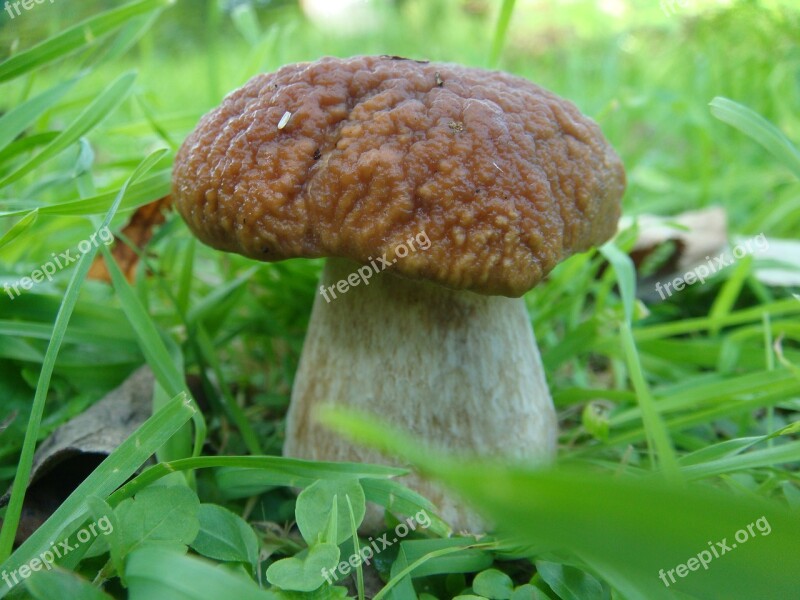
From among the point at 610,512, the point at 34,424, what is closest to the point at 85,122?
the point at 34,424

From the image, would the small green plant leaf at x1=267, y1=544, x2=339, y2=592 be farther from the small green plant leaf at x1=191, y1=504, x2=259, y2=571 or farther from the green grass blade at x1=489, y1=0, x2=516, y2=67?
the green grass blade at x1=489, y1=0, x2=516, y2=67

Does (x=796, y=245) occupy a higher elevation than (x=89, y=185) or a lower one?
lower

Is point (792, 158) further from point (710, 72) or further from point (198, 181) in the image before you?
point (710, 72)

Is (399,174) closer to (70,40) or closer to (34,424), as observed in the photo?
(34,424)

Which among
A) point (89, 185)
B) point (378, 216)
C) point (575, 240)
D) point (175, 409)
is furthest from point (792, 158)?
point (89, 185)

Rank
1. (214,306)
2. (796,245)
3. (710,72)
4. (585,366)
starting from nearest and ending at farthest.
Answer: (214,306) < (585,366) < (796,245) < (710,72)

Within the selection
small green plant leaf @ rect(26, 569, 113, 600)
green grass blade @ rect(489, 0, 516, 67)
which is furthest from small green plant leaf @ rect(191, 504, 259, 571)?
green grass blade @ rect(489, 0, 516, 67)

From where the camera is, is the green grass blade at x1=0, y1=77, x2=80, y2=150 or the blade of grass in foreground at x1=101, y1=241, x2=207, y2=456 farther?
the green grass blade at x1=0, y1=77, x2=80, y2=150
